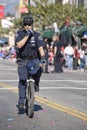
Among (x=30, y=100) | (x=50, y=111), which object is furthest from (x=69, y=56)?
(x=30, y=100)

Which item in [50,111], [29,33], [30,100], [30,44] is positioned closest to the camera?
[30,100]

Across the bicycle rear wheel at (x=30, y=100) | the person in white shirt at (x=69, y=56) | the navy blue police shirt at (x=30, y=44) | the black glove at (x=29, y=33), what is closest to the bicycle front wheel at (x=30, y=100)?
the bicycle rear wheel at (x=30, y=100)

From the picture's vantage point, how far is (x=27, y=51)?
1049cm

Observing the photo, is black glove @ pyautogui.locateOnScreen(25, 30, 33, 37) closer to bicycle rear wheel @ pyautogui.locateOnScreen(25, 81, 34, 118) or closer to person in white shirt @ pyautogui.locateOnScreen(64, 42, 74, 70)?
bicycle rear wheel @ pyautogui.locateOnScreen(25, 81, 34, 118)

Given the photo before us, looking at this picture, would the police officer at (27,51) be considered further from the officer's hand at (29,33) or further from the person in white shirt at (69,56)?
the person in white shirt at (69,56)

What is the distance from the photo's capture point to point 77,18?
41.5 meters

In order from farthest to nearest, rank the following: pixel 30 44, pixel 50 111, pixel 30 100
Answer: pixel 50 111, pixel 30 44, pixel 30 100

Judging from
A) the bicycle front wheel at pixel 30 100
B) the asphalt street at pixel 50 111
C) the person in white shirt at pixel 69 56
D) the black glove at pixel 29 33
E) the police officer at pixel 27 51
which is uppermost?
the black glove at pixel 29 33

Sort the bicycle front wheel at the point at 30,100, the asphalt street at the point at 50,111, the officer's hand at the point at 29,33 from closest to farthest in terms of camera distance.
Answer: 1. the asphalt street at the point at 50,111
2. the bicycle front wheel at the point at 30,100
3. the officer's hand at the point at 29,33

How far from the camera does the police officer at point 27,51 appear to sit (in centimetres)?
1037

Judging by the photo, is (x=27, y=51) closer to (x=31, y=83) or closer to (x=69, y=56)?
(x=31, y=83)

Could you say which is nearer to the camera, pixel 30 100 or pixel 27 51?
pixel 30 100

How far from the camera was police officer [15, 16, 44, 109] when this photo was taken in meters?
10.4

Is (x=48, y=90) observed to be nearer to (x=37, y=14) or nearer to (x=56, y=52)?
(x=56, y=52)
